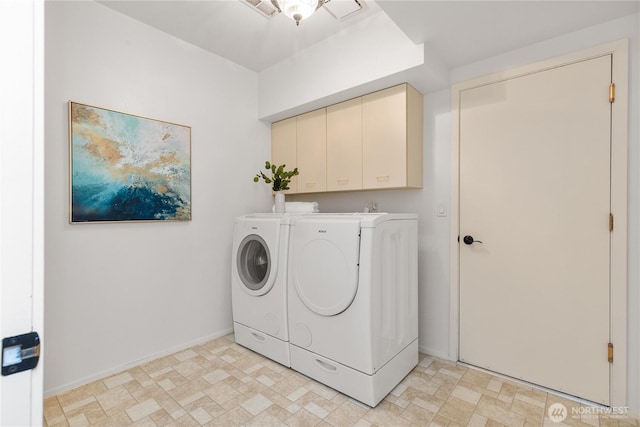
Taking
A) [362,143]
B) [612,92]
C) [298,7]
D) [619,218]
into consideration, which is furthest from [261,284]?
[612,92]

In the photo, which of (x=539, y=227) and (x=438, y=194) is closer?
(x=539, y=227)

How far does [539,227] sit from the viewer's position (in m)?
2.04

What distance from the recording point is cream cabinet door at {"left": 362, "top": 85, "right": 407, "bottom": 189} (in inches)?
90.7

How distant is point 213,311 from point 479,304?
86.7 inches

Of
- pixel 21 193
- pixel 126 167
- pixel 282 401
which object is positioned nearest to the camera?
pixel 21 193

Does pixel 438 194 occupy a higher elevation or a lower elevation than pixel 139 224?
higher

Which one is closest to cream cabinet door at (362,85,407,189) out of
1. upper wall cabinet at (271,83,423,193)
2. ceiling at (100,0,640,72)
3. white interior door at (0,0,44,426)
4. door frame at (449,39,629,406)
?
upper wall cabinet at (271,83,423,193)

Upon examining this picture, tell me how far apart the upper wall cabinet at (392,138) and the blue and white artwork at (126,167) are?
1.48 meters

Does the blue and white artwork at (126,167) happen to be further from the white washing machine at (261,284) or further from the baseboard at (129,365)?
the baseboard at (129,365)

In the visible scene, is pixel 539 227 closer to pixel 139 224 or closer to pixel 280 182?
pixel 280 182

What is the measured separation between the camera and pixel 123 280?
7.40ft

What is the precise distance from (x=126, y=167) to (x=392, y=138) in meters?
1.95

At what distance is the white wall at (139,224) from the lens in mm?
1967

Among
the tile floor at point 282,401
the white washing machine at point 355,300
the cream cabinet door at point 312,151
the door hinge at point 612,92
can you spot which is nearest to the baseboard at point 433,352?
the tile floor at point 282,401
